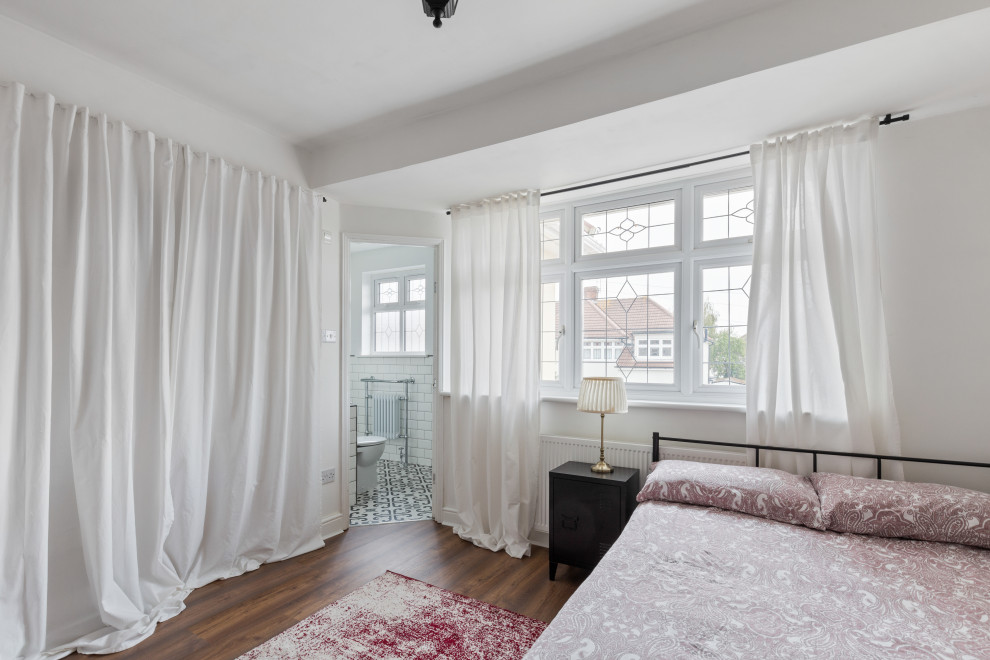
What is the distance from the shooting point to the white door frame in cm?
374

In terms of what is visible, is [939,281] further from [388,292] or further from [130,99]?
[388,292]

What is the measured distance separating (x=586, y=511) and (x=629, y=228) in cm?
192

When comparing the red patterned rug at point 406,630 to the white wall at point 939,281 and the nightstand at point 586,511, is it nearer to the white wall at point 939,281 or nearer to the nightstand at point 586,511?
the nightstand at point 586,511

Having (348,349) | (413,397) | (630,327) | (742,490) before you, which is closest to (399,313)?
(413,397)

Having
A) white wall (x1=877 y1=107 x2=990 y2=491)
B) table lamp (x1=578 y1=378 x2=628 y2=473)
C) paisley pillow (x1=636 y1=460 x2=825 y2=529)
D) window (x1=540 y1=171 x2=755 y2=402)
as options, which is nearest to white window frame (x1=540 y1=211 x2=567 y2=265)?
window (x1=540 y1=171 x2=755 y2=402)

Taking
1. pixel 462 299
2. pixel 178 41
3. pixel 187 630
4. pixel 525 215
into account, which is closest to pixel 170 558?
pixel 187 630

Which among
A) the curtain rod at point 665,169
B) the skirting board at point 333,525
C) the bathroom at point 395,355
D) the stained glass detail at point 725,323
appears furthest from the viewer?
the bathroom at point 395,355

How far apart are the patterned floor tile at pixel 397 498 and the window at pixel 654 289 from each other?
1619mm

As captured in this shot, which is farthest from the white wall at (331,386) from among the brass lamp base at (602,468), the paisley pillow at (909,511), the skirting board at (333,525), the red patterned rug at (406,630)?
the paisley pillow at (909,511)

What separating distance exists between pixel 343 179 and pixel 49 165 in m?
1.56

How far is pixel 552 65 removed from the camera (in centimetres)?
244

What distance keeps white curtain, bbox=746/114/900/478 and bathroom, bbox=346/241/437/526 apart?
10.9ft

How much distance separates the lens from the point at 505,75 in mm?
2535

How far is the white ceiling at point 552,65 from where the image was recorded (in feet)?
6.45
